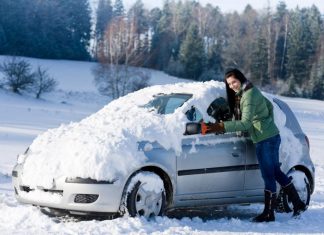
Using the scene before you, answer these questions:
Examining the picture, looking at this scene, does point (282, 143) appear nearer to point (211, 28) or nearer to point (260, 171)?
point (260, 171)

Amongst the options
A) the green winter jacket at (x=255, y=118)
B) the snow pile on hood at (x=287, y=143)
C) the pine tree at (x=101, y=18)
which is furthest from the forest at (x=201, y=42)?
the green winter jacket at (x=255, y=118)

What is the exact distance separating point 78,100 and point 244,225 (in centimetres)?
4246

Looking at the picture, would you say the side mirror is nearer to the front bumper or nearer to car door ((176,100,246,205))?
car door ((176,100,246,205))

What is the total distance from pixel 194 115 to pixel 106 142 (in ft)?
4.09

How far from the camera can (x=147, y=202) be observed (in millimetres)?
6227

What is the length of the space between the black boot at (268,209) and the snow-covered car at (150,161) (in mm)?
312

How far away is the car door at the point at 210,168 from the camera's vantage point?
257 inches

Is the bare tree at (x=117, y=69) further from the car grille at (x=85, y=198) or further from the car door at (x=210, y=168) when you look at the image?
the car grille at (x=85, y=198)

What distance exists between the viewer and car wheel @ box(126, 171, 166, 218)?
6102 mm

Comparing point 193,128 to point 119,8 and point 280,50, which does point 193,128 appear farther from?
point 119,8

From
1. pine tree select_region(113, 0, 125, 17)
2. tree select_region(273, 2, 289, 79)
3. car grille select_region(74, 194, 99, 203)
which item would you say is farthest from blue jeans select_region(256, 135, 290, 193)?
pine tree select_region(113, 0, 125, 17)

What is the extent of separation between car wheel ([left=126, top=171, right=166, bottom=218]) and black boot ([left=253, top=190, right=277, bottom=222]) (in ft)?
4.02

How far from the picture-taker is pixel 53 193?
611 cm

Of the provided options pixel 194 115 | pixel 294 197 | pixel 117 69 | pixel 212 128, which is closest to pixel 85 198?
pixel 212 128
